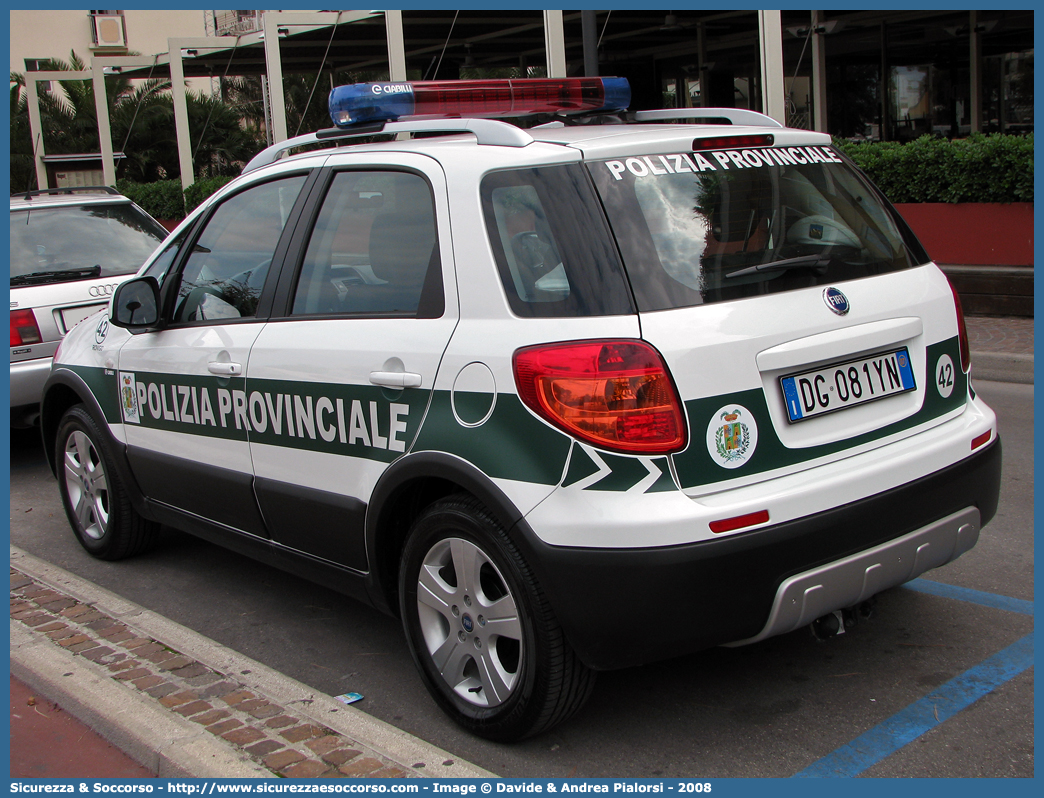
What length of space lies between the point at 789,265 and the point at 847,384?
38 cm

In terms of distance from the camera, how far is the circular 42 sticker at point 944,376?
3311 mm

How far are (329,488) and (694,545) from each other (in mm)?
1364

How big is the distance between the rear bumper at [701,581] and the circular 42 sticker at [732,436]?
0.66 ft

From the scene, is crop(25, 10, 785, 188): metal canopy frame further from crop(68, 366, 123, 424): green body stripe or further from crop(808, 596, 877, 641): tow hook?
crop(808, 596, 877, 641): tow hook

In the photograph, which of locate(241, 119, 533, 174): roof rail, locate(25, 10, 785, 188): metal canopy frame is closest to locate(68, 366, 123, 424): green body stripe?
locate(241, 119, 533, 174): roof rail

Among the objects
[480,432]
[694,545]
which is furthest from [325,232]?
[694,545]

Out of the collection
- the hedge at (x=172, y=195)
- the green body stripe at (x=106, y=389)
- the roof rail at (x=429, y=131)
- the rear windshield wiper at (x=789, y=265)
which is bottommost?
the green body stripe at (x=106, y=389)

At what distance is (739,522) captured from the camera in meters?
2.75

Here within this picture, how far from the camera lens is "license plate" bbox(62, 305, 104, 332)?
696 centimetres

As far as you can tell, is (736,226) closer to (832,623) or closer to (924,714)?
(832,623)

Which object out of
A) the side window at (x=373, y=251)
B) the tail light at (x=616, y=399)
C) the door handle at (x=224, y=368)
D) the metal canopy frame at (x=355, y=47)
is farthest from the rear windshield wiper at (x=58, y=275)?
the metal canopy frame at (x=355, y=47)

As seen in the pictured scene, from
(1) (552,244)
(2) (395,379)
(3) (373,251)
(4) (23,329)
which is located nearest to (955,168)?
(4) (23,329)

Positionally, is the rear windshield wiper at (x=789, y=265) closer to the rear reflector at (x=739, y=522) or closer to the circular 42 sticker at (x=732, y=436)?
the circular 42 sticker at (x=732, y=436)

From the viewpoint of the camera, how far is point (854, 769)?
9.50ft
